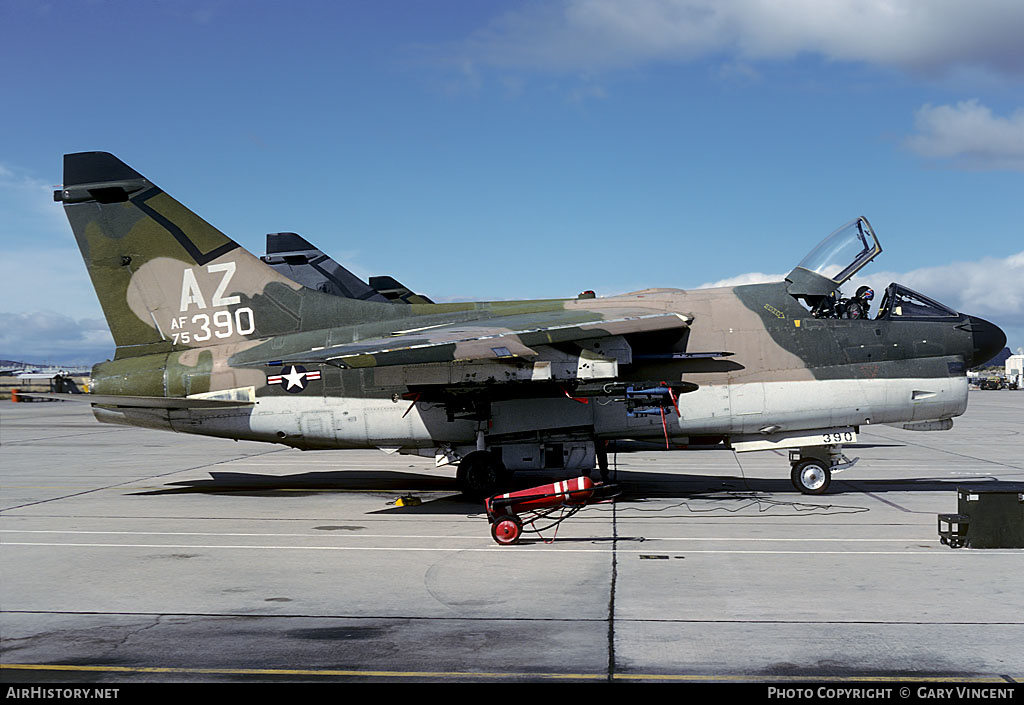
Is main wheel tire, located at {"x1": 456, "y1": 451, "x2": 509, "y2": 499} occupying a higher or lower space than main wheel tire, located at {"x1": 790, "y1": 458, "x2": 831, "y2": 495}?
higher

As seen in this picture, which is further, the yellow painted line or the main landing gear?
the main landing gear

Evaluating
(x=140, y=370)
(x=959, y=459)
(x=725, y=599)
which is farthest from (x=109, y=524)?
(x=959, y=459)

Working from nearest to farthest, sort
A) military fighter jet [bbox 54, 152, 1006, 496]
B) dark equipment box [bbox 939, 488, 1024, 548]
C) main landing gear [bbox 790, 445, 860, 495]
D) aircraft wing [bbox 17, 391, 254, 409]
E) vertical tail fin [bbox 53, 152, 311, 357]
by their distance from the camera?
dark equipment box [bbox 939, 488, 1024, 548]
military fighter jet [bbox 54, 152, 1006, 496]
aircraft wing [bbox 17, 391, 254, 409]
main landing gear [bbox 790, 445, 860, 495]
vertical tail fin [bbox 53, 152, 311, 357]

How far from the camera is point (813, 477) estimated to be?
15.8m

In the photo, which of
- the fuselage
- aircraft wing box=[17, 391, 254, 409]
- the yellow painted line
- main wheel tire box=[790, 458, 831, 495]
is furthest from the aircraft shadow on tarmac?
the yellow painted line

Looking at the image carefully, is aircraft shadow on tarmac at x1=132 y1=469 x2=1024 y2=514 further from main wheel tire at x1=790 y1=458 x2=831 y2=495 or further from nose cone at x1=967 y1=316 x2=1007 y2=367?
nose cone at x1=967 y1=316 x2=1007 y2=367

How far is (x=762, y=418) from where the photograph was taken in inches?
592

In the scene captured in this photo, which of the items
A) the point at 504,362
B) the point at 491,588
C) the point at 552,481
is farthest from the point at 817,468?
the point at 491,588

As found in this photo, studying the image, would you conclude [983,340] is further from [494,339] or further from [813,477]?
[494,339]

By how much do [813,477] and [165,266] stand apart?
12.3m

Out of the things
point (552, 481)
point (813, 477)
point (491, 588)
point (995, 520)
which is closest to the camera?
point (491, 588)

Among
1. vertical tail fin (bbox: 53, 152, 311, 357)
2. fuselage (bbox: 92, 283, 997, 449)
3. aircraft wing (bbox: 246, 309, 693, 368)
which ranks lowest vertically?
fuselage (bbox: 92, 283, 997, 449)

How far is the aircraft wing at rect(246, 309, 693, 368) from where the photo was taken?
1307 cm
